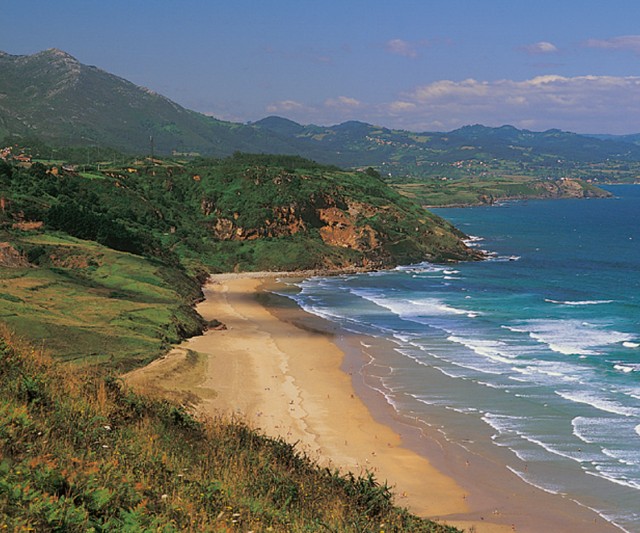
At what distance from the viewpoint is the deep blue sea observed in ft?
99.6

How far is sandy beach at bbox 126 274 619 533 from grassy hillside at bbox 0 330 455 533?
3.48 m

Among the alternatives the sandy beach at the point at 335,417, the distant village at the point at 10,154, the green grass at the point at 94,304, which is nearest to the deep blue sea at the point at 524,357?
the sandy beach at the point at 335,417

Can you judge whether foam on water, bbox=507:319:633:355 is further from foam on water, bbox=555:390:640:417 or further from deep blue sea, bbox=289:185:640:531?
foam on water, bbox=555:390:640:417

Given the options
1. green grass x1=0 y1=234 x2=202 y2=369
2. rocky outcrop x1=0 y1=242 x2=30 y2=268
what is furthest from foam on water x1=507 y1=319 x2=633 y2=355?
rocky outcrop x1=0 y1=242 x2=30 y2=268

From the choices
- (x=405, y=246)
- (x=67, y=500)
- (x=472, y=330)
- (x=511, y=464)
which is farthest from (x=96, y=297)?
(x=405, y=246)

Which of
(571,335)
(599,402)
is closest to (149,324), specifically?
(599,402)

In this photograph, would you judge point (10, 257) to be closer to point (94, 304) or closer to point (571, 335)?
point (94, 304)

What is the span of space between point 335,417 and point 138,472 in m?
25.1

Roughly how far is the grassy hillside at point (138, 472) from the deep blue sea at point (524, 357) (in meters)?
14.4

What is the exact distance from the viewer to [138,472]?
41.0ft

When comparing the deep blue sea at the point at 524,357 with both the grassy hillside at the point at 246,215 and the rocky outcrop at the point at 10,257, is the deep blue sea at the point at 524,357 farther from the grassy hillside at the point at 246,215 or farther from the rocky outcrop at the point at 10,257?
the rocky outcrop at the point at 10,257

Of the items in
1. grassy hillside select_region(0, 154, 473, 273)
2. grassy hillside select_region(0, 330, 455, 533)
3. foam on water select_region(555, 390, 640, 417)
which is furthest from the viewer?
grassy hillside select_region(0, 154, 473, 273)

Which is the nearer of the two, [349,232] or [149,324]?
[149,324]

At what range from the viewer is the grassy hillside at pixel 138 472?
10.4 metres
